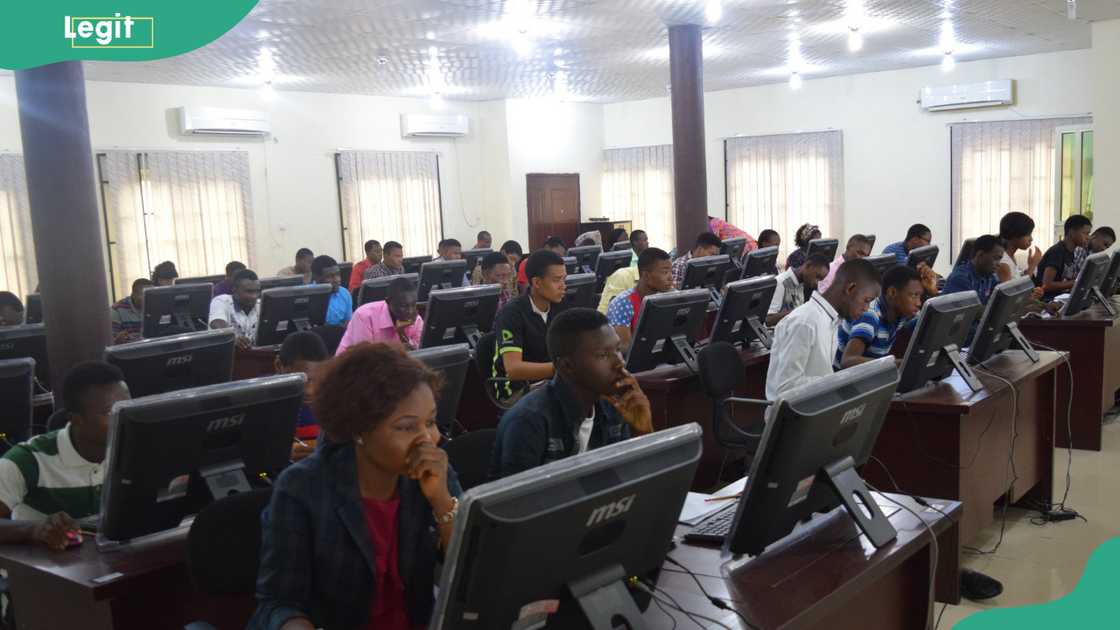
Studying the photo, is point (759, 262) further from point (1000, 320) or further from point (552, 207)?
point (552, 207)

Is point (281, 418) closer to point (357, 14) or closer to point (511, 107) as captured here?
point (357, 14)

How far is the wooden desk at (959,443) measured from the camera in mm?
3926

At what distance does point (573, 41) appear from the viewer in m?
9.96

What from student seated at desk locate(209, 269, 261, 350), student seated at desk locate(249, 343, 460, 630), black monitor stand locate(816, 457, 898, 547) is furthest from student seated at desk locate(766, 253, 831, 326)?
student seated at desk locate(249, 343, 460, 630)

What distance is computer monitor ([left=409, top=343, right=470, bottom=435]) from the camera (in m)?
3.44

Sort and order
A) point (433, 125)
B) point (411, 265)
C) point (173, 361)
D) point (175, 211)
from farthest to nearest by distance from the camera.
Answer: point (433, 125)
point (175, 211)
point (411, 265)
point (173, 361)

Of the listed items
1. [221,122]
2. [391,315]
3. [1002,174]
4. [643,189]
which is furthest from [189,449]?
[643,189]

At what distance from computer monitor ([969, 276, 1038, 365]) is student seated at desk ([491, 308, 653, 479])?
2305mm

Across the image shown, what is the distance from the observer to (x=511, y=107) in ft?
48.5

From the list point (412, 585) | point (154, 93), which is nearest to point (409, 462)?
point (412, 585)

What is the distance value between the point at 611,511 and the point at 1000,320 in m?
3.43

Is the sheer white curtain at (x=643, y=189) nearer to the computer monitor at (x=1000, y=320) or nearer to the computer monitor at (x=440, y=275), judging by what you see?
the computer monitor at (x=440, y=275)

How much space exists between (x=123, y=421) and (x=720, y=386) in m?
2.72

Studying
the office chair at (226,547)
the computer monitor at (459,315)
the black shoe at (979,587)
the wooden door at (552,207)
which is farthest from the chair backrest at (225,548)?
the wooden door at (552,207)
